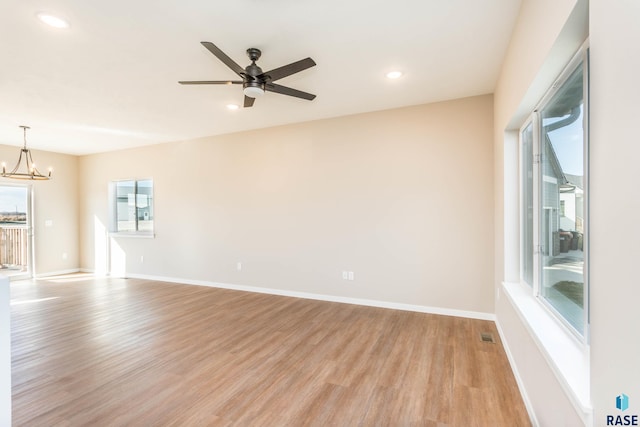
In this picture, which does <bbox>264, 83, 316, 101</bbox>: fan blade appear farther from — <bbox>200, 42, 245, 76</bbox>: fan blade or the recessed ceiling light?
the recessed ceiling light

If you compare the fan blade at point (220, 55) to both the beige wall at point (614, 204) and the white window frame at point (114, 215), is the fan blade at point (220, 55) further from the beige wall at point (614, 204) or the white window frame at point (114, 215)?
the white window frame at point (114, 215)

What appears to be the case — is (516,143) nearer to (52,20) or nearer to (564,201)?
(564,201)

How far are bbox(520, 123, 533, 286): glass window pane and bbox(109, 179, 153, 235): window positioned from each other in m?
6.44

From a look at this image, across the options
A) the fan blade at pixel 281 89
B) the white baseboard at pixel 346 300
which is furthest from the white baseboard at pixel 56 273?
the fan blade at pixel 281 89

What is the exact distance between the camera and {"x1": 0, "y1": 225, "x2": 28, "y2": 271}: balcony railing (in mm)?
6254

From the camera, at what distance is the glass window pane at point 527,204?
2611 mm

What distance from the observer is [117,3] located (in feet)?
6.64

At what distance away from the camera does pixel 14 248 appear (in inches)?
250

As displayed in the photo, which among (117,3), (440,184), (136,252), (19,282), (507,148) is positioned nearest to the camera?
(117,3)

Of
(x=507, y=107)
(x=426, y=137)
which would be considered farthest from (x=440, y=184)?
(x=507, y=107)

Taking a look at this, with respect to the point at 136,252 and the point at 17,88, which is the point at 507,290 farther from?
the point at 136,252

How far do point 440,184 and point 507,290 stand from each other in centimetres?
161

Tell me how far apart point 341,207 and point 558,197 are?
2.77m

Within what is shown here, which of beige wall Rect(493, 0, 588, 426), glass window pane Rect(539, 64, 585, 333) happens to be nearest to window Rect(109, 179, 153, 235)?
beige wall Rect(493, 0, 588, 426)
